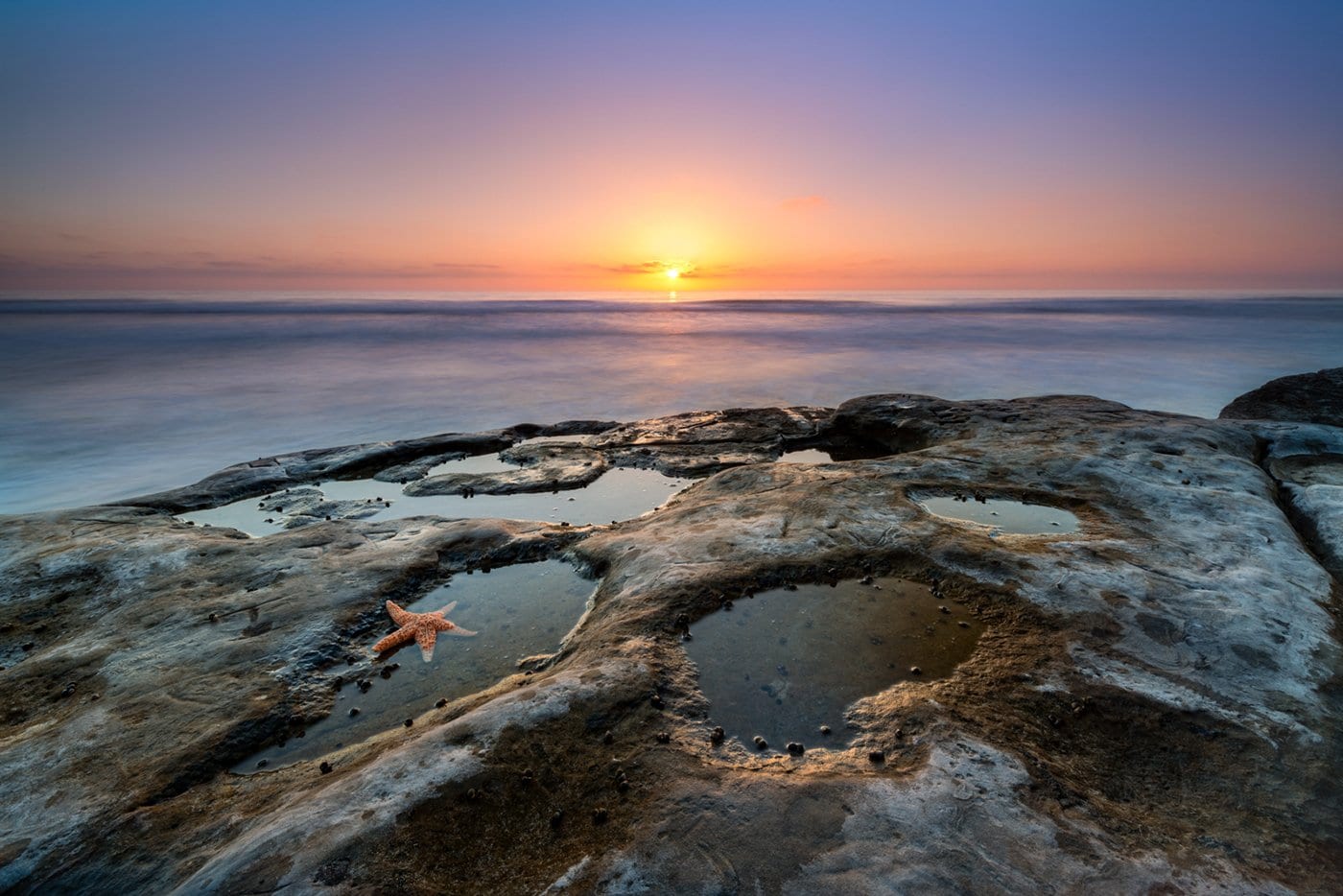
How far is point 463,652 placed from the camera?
28.6 ft

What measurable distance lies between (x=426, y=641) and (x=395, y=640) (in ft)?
1.38

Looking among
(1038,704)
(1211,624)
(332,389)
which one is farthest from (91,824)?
(332,389)

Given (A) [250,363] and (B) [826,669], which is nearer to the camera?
(B) [826,669]

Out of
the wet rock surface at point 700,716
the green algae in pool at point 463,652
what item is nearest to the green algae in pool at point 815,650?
the wet rock surface at point 700,716

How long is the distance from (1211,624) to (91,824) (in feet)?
40.0

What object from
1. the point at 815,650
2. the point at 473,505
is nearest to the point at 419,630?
the point at 815,650

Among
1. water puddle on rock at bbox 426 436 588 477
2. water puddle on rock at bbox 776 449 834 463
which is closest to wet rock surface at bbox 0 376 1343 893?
water puddle on rock at bbox 426 436 588 477

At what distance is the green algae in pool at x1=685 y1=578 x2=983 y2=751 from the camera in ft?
22.1

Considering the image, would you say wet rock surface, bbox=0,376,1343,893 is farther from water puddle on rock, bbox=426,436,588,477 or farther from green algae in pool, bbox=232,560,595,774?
water puddle on rock, bbox=426,436,588,477

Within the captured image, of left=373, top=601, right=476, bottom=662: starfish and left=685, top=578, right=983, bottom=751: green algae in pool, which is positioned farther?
left=373, top=601, right=476, bottom=662: starfish

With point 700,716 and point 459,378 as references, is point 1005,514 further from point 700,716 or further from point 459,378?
point 459,378

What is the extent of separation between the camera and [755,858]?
4879 mm

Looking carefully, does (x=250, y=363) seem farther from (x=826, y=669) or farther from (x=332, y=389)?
(x=826, y=669)

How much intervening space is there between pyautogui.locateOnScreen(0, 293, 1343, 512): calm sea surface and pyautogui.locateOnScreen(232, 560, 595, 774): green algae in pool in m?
16.9
